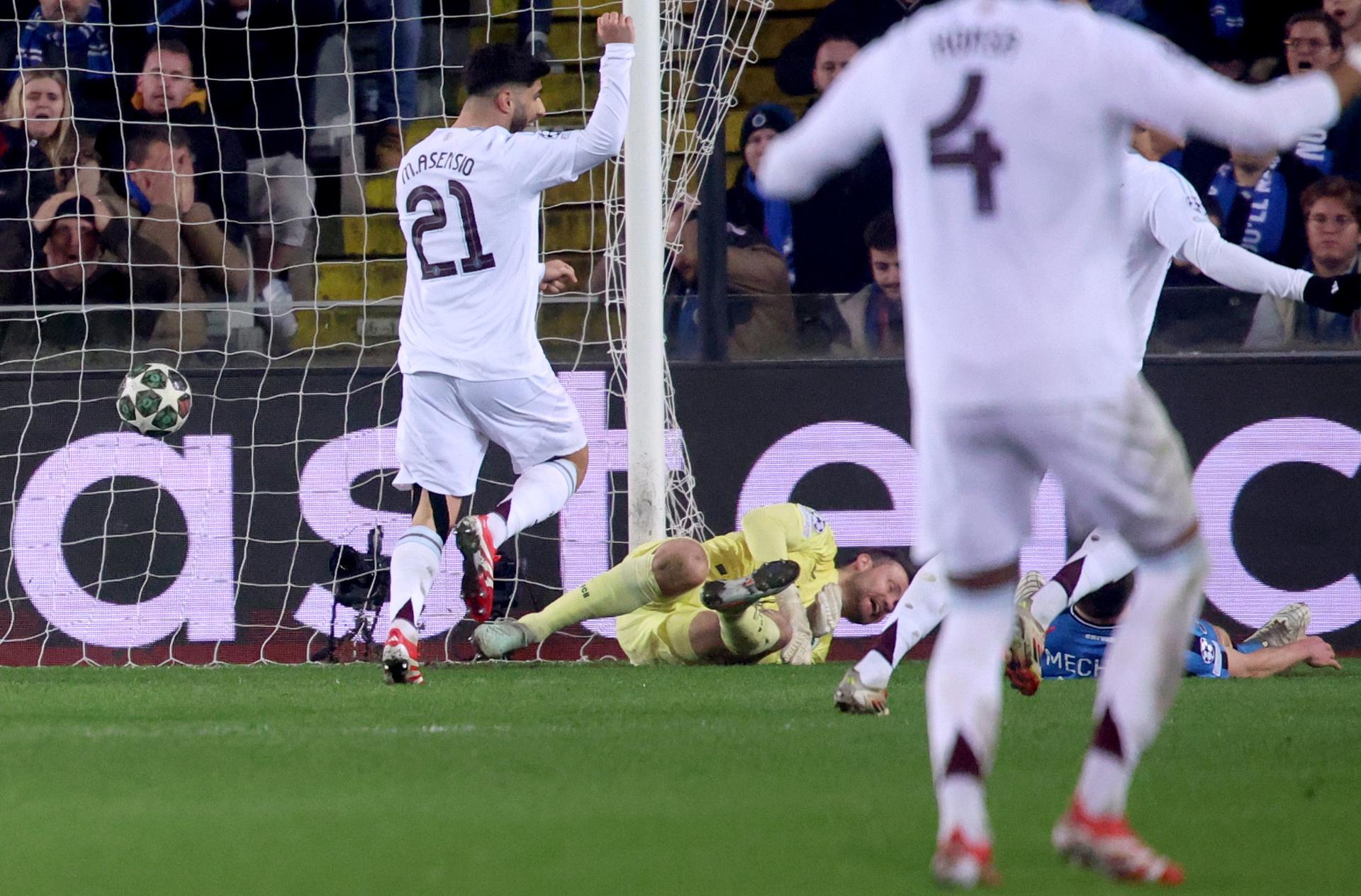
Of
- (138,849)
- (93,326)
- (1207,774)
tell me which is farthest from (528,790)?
(93,326)

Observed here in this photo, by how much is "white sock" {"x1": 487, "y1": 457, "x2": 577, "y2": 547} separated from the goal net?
3.23 ft

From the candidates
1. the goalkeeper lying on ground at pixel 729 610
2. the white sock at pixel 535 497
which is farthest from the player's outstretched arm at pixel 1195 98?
the goalkeeper lying on ground at pixel 729 610

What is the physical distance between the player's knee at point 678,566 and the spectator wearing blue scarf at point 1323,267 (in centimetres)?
265

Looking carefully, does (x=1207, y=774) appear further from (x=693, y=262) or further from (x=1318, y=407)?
(x=693, y=262)

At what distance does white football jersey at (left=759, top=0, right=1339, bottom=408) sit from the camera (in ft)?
9.76

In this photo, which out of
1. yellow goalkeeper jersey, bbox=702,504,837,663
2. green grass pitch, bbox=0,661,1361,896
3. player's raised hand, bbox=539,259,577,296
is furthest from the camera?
yellow goalkeeper jersey, bbox=702,504,837,663

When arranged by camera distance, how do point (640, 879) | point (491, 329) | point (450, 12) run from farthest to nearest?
point (450, 12) → point (491, 329) → point (640, 879)

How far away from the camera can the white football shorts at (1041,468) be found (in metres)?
3.05

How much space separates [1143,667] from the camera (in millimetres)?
3119

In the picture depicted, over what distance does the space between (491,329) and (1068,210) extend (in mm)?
4204

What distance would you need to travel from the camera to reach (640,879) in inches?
117

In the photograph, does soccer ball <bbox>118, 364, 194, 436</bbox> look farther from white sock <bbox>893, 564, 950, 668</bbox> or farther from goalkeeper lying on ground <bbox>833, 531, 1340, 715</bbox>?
white sock <bbox>893, 564, 950, 668</bbox>

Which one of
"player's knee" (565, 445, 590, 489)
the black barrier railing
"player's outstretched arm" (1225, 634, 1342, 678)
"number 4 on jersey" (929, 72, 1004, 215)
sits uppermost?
"number 4 on jersey" (929, 72, 1004, 215)

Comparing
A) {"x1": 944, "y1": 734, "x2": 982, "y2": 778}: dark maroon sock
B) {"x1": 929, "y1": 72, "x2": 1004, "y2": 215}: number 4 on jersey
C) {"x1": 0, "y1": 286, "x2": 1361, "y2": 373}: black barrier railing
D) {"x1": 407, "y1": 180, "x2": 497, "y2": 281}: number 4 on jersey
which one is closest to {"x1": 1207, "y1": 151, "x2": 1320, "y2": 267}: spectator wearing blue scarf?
{"x1": 0, "y1": 286, "x2": 1361, "y2": 373}: black barrier railing
